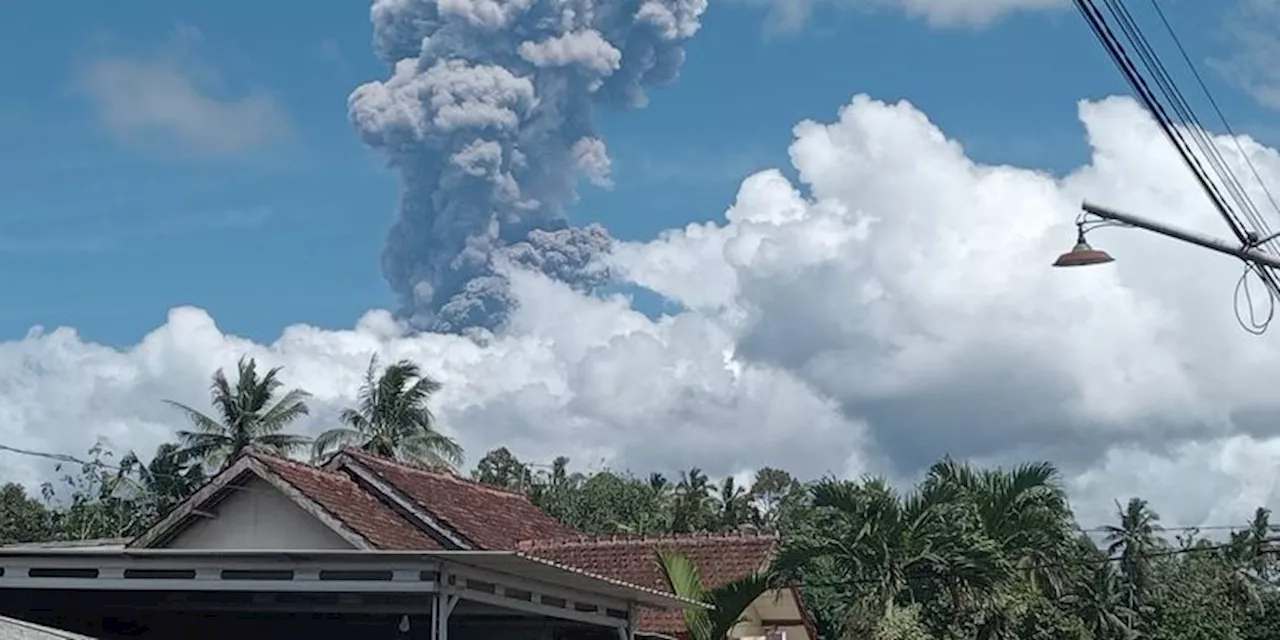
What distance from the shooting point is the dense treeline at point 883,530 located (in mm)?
22203

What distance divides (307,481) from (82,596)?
415 cm

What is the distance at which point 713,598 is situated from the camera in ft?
67.3

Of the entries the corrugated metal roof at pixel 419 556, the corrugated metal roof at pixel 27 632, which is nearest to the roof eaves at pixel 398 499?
the corrugated metal roof at pixel 419 556

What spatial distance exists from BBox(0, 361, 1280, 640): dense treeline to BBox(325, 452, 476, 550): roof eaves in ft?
6.78

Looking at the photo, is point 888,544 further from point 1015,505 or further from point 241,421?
point 241,421

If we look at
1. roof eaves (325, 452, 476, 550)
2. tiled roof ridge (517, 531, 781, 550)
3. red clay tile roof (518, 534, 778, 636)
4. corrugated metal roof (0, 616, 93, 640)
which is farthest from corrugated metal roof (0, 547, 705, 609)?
tiled roof ridge (517, 531, 781, 550)

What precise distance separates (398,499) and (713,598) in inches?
239

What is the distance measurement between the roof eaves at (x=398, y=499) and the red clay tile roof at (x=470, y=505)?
0.22ft

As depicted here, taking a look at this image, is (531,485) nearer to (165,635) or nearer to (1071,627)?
(1071,627)

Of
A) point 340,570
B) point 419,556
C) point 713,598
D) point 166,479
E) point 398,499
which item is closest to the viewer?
point 419,556

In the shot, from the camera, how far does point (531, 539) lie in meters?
27.4

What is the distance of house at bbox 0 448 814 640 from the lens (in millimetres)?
15742

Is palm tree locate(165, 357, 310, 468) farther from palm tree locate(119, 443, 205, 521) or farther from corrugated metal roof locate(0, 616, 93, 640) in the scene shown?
corrugated metal roof locate(0, 616, 93, 640)

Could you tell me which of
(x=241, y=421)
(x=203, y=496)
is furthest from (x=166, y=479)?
(x=203, y=496)
